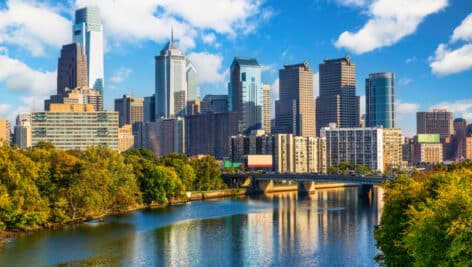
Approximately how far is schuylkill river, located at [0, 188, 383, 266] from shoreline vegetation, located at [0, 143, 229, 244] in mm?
2981

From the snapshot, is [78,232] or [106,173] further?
[106,173]

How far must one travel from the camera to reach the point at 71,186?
89.0 metres

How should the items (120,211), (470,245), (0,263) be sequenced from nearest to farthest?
(470,245)
(0,263)
(120,211)

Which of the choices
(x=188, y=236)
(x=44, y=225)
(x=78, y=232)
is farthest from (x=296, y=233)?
(x=44, y=225)

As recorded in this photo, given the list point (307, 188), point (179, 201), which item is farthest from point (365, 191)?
point (179, 201)

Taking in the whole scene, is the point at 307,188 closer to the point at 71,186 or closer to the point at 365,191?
the point at 365,191

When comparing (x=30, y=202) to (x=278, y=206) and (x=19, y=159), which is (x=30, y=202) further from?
(x=278, y=206)

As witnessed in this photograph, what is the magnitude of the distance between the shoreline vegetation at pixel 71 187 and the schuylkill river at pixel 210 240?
2981mm

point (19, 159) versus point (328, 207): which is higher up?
point (19, 159)

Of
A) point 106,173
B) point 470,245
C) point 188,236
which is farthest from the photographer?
point 106,173

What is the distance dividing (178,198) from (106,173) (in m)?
31.7

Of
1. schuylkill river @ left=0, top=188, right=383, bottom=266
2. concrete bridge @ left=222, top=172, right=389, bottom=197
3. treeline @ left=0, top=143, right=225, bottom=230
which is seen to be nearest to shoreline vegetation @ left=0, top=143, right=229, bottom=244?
treeline @ left=0, top=143, right=225, bottom=230

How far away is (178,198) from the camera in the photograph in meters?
125

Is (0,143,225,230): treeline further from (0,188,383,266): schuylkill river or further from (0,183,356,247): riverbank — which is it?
(0,188,383,266): schuylkill river
